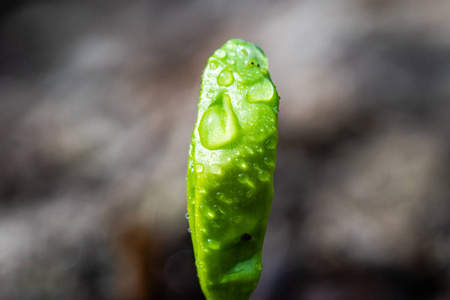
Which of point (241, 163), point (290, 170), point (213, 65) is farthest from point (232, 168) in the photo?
point (290, 170)

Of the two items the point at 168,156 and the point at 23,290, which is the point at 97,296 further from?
the point at 168,156

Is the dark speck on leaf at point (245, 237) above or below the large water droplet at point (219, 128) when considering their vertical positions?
below

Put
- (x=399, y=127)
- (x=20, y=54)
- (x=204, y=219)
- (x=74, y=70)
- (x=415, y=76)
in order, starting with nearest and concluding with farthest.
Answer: (x=204, y=219) < (x=399, y=127) < (x=415, y=76) < (x=74, y=70) < (x=20, y=54)

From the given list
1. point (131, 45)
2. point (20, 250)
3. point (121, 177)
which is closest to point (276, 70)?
point (121, 177)

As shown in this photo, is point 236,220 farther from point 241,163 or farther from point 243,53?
point 243,53

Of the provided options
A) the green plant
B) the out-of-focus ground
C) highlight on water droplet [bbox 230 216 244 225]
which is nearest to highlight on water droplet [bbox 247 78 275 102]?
the green plant

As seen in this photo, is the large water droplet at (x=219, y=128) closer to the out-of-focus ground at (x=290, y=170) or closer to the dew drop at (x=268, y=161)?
the dew drop at (x=268, y=161)

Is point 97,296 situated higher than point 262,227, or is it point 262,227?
point 262,227

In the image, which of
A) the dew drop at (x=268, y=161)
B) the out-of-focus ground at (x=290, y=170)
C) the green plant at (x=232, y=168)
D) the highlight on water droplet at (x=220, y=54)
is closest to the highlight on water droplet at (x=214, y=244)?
the green plant at (x=232, y=168)
